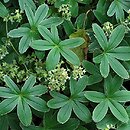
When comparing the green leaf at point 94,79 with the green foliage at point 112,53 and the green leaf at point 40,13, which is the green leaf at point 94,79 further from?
the green leaf at point 40,13

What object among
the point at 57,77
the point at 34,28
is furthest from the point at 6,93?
the point at 34,28

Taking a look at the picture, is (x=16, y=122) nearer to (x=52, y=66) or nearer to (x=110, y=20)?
(x=52, y=66)

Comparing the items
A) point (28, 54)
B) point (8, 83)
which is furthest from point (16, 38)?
point (8, 83)

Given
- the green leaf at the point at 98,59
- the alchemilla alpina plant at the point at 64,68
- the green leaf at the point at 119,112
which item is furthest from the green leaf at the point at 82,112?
the green leaf at the point at 98,59

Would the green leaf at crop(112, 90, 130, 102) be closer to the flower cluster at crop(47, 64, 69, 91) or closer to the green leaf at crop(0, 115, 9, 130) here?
the flower cluster at crop(47, 64, 69, 91)

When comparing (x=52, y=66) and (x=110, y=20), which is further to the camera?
(x=110, y=20)
